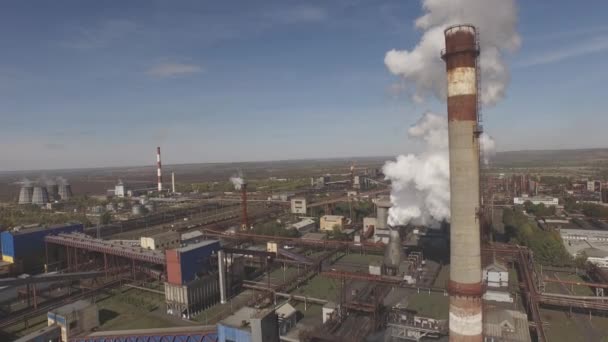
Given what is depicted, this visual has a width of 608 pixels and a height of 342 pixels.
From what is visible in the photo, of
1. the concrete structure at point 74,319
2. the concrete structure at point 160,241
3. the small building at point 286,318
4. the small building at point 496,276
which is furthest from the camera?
the concrete structure at point 160,241

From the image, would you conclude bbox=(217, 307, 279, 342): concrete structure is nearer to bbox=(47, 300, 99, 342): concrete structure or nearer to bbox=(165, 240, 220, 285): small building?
bbox=(165, 240, 220, 285): small building

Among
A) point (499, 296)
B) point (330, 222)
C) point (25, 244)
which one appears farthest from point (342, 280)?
point (25, 244)

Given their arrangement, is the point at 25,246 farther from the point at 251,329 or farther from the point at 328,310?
the point at 328,310

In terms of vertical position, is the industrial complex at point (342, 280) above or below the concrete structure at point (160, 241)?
below

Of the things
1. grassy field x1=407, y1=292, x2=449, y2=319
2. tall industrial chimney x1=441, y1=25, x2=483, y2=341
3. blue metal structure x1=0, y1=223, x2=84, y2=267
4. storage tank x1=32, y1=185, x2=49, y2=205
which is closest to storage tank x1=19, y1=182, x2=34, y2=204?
storage tank x1=32, y1=185, x2=49, y2=205

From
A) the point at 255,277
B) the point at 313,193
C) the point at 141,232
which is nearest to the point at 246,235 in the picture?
the point at 255,277

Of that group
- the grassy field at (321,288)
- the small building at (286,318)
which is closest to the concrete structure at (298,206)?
the grassy field at (321,288)

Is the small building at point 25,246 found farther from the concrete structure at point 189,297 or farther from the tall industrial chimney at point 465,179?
the tall industrial chimney at point 465,179
